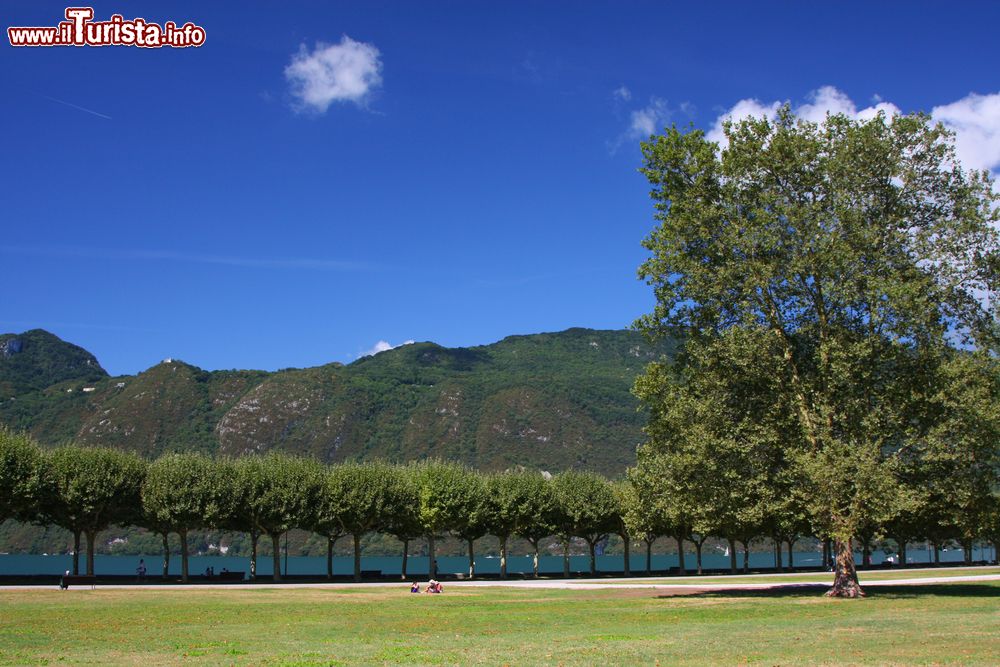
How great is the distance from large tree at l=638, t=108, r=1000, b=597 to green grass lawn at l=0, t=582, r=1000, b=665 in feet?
22.3

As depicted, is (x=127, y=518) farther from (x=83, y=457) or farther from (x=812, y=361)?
(x=812, y=361)

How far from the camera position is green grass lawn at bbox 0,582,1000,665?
18594 mm

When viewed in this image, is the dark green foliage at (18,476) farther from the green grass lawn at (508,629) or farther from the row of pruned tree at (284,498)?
the green grass lawn at (508,629)

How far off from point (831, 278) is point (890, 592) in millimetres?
14846

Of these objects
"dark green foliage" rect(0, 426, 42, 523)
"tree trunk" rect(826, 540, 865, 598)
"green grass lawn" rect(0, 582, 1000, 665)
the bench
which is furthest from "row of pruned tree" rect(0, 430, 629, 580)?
"tree trunk" rect(826, 540, 865, 598)

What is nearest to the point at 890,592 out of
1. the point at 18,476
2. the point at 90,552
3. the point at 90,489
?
the point at 90,489

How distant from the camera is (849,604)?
111 ft

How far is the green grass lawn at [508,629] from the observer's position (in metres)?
18.6

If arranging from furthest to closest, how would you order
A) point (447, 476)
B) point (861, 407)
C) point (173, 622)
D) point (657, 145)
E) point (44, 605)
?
1. point (447, 476)
2. point (657, 145)
3. point (861, 407)
4. point (44, 605)
5. point (173, 622)

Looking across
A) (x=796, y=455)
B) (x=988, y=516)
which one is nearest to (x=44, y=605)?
(x=796, y=455)

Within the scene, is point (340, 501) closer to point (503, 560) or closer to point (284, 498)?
point (284, 498)

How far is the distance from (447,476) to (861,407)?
135 feet

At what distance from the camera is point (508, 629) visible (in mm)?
26047

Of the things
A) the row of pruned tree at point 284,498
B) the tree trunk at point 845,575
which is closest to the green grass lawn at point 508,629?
the tree trunk at point 845,575
